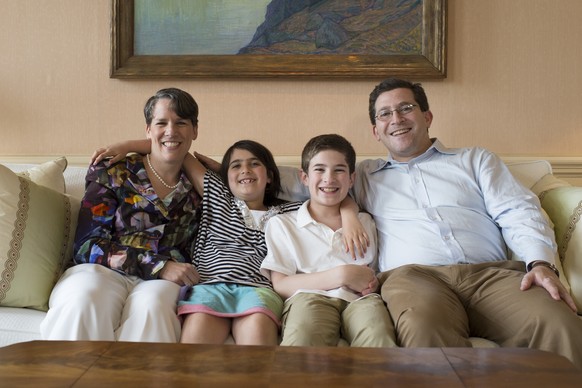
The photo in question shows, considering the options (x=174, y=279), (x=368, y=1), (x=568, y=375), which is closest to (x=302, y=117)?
(x=368, y=1)

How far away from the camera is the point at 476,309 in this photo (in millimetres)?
1876

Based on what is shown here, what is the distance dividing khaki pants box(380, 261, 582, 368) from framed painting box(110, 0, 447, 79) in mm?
1038

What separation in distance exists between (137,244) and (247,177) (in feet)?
1.43

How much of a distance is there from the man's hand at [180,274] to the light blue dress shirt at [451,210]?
2.08 feet

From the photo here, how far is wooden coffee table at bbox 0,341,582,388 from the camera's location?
1069 mm

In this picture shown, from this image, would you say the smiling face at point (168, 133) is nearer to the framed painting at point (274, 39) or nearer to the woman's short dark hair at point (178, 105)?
the woman's short dark hair at point (178, 105)

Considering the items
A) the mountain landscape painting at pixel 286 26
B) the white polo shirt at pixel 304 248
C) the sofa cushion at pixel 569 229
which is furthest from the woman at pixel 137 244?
the sofa cushion at pixel 569 229

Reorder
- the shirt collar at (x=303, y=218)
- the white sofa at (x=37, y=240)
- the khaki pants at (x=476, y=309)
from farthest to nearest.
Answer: the shirt collar at (x=303, y=218), the white sofa at (x=37, y=240), the khaki pants at (x=476, y=309)

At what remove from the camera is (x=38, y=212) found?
79.0 inches

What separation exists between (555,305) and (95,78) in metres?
2.05

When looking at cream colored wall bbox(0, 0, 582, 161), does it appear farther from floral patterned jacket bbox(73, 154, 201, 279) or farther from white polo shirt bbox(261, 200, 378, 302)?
white polo shirt bbox(261, 200, 378, 302)

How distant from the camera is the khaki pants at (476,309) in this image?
165cm

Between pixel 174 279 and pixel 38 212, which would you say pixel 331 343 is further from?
pixel 38 212

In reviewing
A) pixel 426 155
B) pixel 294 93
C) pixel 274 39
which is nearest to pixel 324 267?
pixel 426 155
